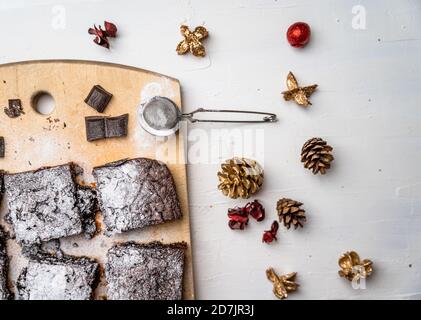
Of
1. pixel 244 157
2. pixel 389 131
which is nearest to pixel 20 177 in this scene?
pixel 244 157

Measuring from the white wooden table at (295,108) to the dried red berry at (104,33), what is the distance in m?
0.03

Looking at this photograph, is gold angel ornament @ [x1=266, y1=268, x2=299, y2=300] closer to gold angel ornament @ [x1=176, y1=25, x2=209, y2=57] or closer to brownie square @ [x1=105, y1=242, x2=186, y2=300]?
brownie square @ [x1=105, y1=242, x2=186, y2=300]

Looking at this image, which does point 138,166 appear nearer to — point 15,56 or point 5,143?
point 5,143

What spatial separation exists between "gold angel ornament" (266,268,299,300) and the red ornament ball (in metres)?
0.71

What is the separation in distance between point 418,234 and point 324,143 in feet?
1.40

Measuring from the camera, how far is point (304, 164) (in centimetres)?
125

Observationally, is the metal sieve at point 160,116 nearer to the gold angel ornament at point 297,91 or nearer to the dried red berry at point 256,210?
the gold angel ornament at point 297,91

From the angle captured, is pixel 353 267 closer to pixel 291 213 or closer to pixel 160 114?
pixel 291 213

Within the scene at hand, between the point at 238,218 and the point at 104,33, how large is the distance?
0.70 meters

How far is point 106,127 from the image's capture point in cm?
123

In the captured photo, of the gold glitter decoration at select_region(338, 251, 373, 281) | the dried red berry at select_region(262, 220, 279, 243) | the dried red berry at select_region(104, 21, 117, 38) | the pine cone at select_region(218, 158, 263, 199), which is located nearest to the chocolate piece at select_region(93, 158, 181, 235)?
the pine cone at select_region(218, 158, 263, 199)

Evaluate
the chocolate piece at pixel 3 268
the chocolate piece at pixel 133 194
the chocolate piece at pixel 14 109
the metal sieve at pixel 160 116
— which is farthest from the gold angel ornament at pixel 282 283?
the chocolate piece at pixel 14 109

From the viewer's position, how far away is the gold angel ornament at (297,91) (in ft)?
4.09

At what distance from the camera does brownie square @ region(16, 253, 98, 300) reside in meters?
1.20
